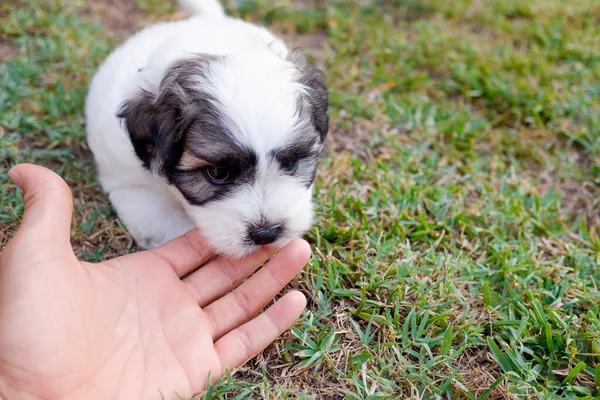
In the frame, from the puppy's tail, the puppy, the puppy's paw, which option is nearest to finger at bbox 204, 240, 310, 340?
the puppy

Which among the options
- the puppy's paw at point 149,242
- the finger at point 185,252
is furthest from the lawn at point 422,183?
the finger at point 185,252

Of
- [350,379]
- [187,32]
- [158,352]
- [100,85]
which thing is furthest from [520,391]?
[100,85]

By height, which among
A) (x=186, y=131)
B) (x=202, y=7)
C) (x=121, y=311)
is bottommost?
(x=121, y=311)

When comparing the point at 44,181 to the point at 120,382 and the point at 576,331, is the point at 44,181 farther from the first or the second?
the point at 576,331

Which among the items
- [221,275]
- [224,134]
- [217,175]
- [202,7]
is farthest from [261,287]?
[202,7]

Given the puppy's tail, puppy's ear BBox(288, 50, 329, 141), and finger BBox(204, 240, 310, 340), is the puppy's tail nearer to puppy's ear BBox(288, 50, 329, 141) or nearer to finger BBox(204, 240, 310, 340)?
puppy's ear BBox(288, 50, 329, 141)

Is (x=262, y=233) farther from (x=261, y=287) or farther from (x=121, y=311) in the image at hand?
(x=121, y=311)
